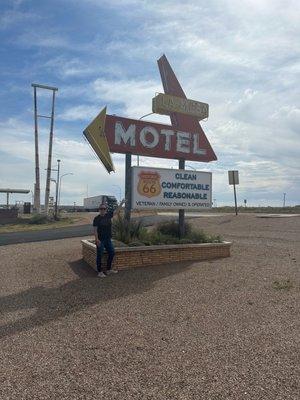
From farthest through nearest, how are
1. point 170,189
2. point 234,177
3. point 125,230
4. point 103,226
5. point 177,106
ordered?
point 234,177 < point 177,106 < point 170,189 < point 125,230 < point 103,226

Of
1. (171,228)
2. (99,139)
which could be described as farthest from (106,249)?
(171,228)

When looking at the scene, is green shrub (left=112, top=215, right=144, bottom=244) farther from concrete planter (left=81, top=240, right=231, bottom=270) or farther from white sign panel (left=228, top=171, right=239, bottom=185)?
white sign panel (left=228, top=171, right=239, bottom=185)

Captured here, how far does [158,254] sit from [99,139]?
11.9 feet

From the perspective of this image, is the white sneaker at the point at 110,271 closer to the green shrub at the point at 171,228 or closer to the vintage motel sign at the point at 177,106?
the green shrub at the point at 171,228

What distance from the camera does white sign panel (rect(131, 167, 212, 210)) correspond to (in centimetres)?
1412

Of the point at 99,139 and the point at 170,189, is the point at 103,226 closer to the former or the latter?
the point at 99,139

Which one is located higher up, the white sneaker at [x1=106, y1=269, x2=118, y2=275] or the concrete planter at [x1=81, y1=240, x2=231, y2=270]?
the concrete planter at [x1=81, y1=240, x2=231, y2=270]

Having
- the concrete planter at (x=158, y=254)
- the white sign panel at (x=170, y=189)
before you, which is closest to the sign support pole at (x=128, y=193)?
the white sign panel at (x=170, y=189)

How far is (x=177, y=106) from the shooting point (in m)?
15.6

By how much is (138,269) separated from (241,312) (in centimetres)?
447

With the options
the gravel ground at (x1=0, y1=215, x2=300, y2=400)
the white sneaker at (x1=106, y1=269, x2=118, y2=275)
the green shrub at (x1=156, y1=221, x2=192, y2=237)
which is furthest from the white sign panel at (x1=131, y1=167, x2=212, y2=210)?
the white sneaker at (x1=106, y1=269, x2=118, y2=275)

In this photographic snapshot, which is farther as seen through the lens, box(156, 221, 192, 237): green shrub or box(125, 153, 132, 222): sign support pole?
box(156, 221, 192, 237): green shrub

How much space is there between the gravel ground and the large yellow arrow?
9.73ft

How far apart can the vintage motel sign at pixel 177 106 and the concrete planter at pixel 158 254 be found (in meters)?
4.54
